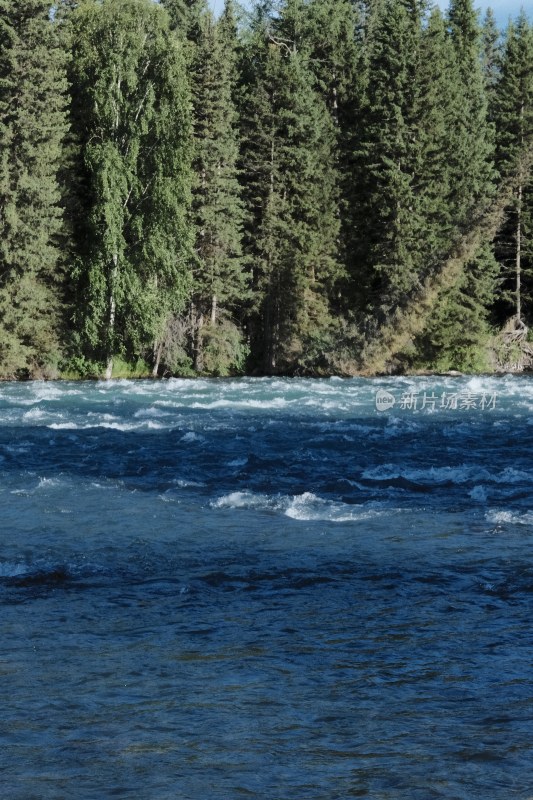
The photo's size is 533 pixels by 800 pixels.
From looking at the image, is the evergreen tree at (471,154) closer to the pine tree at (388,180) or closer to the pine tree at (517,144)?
the pine tree at (517,144)

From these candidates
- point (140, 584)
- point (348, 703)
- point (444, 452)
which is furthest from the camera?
point (444, 452)

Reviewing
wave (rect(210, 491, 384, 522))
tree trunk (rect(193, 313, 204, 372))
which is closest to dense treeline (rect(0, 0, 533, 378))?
tree trunk (rect(193, 313, 204, 372))

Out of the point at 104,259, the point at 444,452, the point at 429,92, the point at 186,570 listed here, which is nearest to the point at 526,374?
the point at 429,92

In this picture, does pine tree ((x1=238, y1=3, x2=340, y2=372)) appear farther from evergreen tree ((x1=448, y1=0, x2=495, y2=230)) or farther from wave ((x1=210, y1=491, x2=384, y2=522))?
wave ((x1=210, y1=491, x2=384, y2=522))

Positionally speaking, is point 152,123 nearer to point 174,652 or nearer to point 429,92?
point 429,92

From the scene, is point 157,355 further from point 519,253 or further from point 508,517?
point 508,517

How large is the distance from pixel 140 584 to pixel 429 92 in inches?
1658

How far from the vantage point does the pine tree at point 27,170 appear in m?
38.4

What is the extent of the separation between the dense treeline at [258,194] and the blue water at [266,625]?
73.5ft

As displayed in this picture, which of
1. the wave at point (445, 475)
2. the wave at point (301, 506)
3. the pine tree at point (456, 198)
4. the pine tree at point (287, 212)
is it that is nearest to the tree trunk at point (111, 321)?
the pine tree at point (287, 212)

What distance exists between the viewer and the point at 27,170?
39062 mm

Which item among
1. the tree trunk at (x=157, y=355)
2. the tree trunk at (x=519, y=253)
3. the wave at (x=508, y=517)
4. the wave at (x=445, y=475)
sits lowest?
the wave at (x=508, y=517)

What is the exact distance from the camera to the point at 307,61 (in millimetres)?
49562

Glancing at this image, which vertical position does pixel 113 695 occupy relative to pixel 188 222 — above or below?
below
